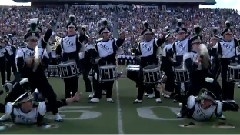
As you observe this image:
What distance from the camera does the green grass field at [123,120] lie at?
9617 mm

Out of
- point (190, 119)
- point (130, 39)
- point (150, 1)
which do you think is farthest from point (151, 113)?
point (150, 1)

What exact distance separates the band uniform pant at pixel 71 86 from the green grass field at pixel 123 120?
372mm

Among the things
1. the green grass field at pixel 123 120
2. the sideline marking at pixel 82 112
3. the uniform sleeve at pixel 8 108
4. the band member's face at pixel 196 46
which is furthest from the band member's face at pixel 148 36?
the uniform sleeve at pixel 8 108

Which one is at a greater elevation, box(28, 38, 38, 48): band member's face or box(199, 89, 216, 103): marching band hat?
box(28, 38, 38, 48): band member's face

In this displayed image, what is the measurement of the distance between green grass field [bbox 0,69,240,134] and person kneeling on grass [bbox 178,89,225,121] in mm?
180

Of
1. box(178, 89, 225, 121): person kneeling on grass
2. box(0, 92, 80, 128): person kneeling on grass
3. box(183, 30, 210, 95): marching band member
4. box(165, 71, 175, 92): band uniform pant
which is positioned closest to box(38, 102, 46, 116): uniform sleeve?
box(0, 92, 80, 128): person kneeling on grass

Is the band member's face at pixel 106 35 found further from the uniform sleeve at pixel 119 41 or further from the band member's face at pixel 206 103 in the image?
the band member's face at pixel 206 103

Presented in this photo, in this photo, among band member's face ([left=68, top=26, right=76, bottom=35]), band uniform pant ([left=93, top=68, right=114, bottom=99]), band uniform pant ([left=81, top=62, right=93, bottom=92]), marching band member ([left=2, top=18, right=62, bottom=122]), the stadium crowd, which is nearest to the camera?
marching band member ([left=2, top=18, right=62, bottom=122])

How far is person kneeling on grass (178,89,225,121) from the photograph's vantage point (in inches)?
409

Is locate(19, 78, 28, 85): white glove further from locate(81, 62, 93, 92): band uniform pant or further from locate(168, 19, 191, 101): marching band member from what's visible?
locate(81, 62, 93, 92): band uniform pant

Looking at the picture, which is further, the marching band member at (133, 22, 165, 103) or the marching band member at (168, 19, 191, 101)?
the marching band member at (168, 19, 191, 101)

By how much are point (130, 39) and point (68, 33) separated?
3047 centimetres

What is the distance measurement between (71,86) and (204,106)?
480 cm

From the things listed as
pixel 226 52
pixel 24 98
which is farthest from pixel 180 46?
pixel 24 98
